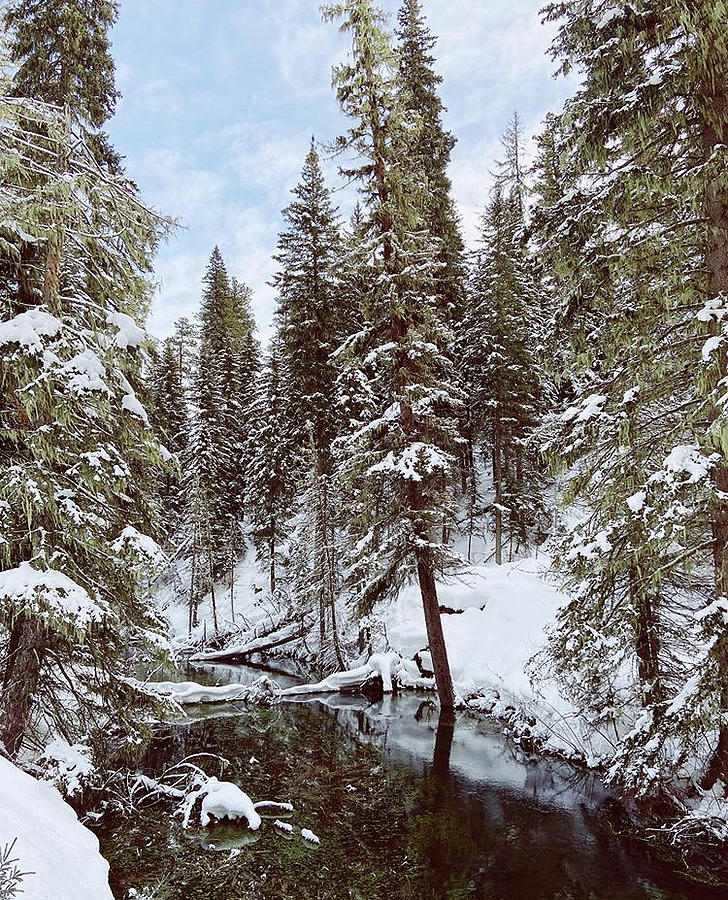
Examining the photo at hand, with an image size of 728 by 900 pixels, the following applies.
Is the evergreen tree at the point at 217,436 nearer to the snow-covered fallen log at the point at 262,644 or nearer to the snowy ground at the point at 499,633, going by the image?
the snow-covered fallen log at the point at 262,644

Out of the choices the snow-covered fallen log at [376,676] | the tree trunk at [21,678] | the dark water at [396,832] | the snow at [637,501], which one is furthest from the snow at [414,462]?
the tree trunk at [21,678]

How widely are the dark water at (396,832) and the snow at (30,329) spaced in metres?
7.52

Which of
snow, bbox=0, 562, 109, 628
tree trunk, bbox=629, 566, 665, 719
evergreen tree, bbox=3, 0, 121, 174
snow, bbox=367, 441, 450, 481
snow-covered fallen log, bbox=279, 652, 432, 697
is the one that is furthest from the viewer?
snow-covered fallen log, bbox=279, 652, 432, 697

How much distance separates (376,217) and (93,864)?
1516 centimetres

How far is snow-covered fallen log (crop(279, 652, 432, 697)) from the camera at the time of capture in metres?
18.6

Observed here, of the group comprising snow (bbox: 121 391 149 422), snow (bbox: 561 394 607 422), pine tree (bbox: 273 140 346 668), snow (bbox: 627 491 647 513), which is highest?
pine tree (bbox: 273 140 346 668)

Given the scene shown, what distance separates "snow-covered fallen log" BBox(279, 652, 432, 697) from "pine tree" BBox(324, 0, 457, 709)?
3.36 meters

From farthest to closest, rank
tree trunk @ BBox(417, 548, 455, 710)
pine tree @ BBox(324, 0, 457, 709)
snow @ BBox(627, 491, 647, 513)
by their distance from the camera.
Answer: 1. tree trunk @ BBox(417, 548, 455, 710)
2. pine tree @ BBox(324, 0, 457, 709)
3. snow @ BBox(627, 491, 647, 513)

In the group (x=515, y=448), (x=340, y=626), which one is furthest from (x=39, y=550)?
(x=515, y=448)

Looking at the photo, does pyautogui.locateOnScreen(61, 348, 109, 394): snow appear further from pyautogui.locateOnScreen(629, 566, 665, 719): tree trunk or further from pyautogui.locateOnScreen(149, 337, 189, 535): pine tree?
pyautogui.locateOnScreen(149, 337, 189, 535): pine tree

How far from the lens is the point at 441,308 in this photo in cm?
2672

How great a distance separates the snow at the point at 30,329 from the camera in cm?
742

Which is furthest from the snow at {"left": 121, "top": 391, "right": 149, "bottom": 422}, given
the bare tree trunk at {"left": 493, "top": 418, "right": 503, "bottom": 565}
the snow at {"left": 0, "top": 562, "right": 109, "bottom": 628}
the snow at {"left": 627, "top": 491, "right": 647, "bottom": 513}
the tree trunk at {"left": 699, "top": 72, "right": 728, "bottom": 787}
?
the bare tree trunk at {"left": 493, "top": 418, "right": 503, "bottom": 565}

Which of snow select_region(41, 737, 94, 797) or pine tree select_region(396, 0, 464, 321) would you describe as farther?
pine tree select_region(396, 0, 464, 321)
